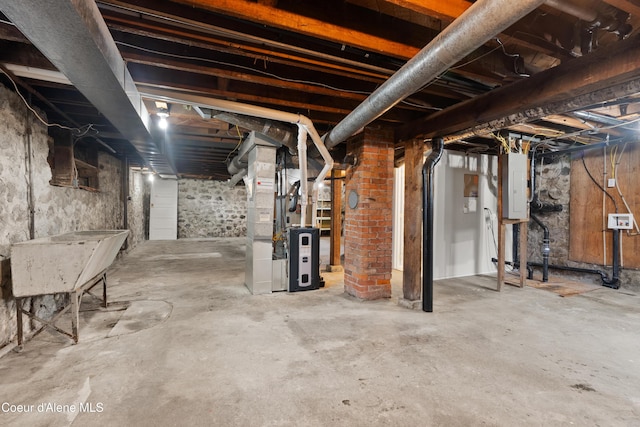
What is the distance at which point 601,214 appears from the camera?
454 cm

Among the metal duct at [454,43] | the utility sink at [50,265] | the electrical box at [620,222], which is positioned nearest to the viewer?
the metal duct at [454,43]

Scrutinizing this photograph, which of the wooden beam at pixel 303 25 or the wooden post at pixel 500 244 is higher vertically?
the wooden beam at pixel 303 25

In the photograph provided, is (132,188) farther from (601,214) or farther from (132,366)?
(601,214)

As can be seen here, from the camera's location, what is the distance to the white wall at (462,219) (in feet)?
15.8

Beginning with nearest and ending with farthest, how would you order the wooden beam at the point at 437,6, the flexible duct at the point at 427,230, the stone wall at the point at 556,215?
the wooden beam at the point at 437,6, the flexible duct at the point at 427,230, the stone wall at the point at 556,215

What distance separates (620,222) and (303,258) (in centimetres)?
465

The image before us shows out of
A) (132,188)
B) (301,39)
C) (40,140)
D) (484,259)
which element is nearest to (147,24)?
(301,39)

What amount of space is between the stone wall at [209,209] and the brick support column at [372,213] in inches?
Result: 306

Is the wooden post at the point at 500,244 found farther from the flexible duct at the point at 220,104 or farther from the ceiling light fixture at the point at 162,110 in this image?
the ceiling light fixture at the point at 162,110

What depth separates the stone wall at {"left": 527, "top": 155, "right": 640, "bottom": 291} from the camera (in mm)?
4961

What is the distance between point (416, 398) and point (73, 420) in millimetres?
1847

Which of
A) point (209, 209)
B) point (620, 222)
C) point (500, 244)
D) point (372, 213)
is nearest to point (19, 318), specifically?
point (372, 213)

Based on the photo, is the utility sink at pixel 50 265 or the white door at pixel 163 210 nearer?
the utility sink at pixel 50 265

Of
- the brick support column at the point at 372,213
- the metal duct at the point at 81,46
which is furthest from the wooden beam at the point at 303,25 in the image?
the brick support column at the point at 372,213
